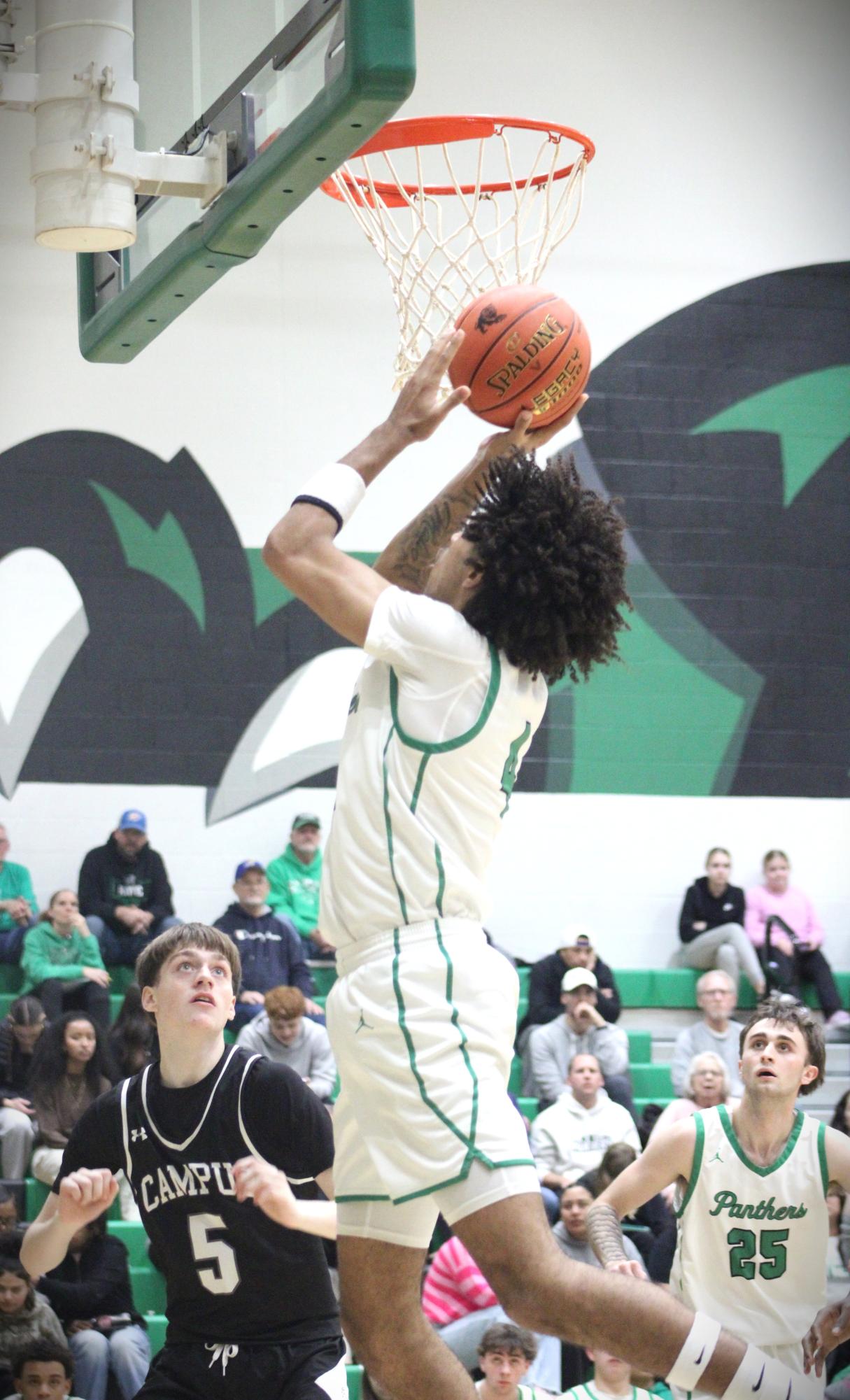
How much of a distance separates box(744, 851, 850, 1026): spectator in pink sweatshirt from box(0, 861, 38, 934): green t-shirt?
4605 mm

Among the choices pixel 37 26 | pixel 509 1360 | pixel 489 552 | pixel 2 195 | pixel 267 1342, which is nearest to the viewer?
pixel 489 552

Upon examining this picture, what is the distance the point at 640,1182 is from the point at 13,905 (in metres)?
6.48

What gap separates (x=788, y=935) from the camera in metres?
11.3

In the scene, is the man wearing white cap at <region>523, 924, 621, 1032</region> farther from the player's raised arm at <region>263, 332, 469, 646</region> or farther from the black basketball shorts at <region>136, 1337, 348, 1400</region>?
the player's raised arm at <region>263, 332, 469, 646</region>

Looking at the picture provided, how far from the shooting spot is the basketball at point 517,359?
4082mm

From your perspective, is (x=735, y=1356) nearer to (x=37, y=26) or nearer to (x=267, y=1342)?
(x=267, y=1342)

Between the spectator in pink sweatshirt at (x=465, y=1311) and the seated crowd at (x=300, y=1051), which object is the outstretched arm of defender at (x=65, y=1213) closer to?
the seated crowd at (x=300, y=1051)

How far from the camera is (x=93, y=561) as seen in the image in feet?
36.6

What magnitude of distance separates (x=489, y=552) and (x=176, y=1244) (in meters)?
1.69


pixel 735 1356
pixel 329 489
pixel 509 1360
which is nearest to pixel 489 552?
pixel 329 489

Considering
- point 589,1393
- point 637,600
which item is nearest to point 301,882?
point 637,600

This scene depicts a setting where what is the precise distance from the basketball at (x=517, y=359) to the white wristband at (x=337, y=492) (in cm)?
54

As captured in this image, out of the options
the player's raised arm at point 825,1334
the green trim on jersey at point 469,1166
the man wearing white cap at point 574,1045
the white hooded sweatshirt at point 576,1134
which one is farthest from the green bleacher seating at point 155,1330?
the green trim on jersey at point 469,1166

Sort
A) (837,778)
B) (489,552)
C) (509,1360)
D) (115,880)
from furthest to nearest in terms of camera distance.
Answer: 1. (837,778)
2. (115,880)
3. (509,1360)
4. (489,552)
